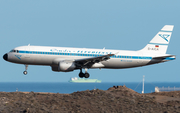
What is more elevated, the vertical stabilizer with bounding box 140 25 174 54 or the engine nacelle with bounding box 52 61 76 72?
the vertical stabilizer with bounding box 140 25 174 54

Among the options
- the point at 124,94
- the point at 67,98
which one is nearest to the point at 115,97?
the point at 124,94

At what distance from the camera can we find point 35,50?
45656 millimetres

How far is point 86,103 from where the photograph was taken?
32.4m

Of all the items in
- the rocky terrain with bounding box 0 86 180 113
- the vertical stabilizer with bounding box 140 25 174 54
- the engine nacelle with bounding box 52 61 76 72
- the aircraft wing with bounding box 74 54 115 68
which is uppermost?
the vertical stabilizer with bounding box 140 25 174 54

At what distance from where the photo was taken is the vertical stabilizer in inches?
2077

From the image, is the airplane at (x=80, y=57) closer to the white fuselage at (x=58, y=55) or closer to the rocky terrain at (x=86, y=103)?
the white fuselage at (x=58, y=55)

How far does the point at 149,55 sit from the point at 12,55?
2355 centimetres

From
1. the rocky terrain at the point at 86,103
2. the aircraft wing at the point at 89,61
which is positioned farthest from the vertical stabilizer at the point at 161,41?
the rocky terrain at the point at 86,103

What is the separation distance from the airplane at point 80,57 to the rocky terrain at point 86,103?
11127 millimetres

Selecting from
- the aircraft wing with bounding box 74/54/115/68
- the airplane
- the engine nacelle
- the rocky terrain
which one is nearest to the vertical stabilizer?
the airplane

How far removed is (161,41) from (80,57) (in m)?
16.8

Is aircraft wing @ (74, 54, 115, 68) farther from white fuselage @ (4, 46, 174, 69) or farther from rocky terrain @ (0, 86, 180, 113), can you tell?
rocky terrain @ (0, 86, 180, 113)

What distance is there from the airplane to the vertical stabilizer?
2.10 feet

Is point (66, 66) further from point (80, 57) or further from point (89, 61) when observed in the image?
point (89, 61)
